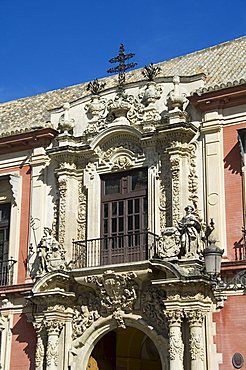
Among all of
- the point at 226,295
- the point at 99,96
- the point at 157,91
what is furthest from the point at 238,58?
the point at 226,295

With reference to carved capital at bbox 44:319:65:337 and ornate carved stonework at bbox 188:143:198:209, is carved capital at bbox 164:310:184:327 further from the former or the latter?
carved capital at bbox 44:319:65:337

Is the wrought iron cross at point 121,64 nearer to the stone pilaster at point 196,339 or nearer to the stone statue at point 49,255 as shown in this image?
the stone statue at point 49,255

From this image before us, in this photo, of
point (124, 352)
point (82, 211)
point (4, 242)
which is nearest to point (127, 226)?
point (82, 211)

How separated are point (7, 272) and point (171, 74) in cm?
682

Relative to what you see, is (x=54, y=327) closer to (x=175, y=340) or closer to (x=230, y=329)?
(x=175, y=340)

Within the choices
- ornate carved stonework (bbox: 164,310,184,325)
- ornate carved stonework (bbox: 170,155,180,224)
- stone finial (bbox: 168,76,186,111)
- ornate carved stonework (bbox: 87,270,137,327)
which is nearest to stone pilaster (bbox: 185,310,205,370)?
ornate carved stonework (bbox: 164,310,184,325)

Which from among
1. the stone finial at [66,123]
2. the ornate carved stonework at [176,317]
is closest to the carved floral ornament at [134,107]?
the stone finial at [66,123]

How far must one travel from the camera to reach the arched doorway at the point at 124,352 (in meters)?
17.4

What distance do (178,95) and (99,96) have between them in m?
2.39

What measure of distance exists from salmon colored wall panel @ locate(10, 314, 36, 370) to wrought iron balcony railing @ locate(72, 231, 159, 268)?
2.04 metres

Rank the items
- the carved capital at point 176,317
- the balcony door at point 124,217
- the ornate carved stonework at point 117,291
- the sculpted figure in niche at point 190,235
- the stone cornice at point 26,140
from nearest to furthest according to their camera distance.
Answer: the carved capital at point 176,317 < the sculpted figure in niche at point 190,235 < the ornate carved stonework at point 117,291 < the balcony door at point 124,217 < the stone cornice at point 26,140

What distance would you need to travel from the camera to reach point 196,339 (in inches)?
587

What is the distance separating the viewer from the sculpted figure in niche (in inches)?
607

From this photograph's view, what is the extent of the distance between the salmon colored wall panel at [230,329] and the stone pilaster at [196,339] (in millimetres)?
340
